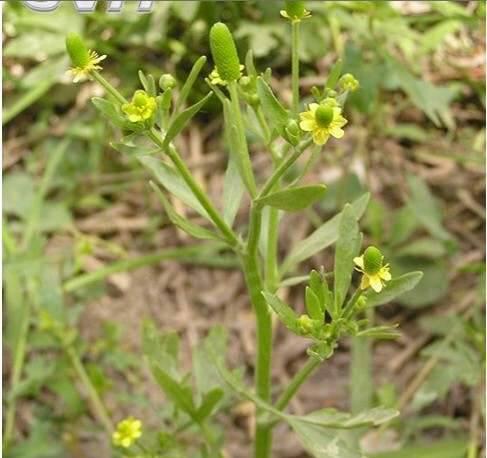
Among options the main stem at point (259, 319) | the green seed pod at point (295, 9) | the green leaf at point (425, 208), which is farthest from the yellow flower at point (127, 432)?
the green leaf at point (425, 208)

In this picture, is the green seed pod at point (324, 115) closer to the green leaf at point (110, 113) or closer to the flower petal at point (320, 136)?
the flower petal at point (320, 136)

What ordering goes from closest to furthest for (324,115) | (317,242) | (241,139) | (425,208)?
(324,115) → (241,139) → (317,242) → (425,208)

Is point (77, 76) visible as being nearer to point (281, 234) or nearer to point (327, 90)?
point (327, 90)

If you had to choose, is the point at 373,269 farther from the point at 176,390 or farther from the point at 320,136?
the point at 176,390

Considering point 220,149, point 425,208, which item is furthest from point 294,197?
point 220,149

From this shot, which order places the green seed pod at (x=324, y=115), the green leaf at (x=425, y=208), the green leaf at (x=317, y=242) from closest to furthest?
the green seed pod at (x=324, y=115), the green leaf at (x=317, y=242), the green leaf at (x=425, y=208)

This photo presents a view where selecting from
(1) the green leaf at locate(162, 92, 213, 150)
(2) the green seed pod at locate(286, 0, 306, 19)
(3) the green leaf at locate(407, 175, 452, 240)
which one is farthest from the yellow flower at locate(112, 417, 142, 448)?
(3) the green leaf at locate(407, 175, 452, 240)
